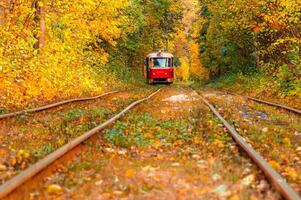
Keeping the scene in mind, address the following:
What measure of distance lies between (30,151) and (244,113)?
8.10 meters

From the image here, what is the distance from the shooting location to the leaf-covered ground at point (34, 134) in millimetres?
6219

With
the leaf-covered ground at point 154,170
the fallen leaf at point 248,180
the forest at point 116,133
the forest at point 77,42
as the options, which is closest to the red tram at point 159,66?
the forest at point 77,42

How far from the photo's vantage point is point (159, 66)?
148 ft

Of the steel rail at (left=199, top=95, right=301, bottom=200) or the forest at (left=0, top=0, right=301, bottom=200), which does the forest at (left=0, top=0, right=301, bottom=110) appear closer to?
the forest at (left=0, top=0, right=301, bottom=200)

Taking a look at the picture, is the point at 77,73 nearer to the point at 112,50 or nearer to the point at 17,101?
the point at 17,101

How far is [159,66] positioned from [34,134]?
119 feet

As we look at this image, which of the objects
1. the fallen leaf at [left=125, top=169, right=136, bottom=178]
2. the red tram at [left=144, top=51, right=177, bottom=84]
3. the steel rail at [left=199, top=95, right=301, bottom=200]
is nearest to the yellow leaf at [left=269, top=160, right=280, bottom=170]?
the steel rail at [left=199, top=95, right=301, bottom=200]

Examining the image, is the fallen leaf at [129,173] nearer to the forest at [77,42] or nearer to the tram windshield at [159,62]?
the forest at [77,42]

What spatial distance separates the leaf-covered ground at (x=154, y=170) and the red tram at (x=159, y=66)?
35708mm

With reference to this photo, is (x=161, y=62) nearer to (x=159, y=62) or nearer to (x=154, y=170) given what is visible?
(x=159, y=62)

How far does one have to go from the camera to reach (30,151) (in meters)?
7.00

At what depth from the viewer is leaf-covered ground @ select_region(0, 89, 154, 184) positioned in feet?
20.4

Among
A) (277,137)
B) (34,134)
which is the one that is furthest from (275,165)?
(34,134)

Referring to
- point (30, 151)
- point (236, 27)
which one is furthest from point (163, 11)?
point (30, 151)
